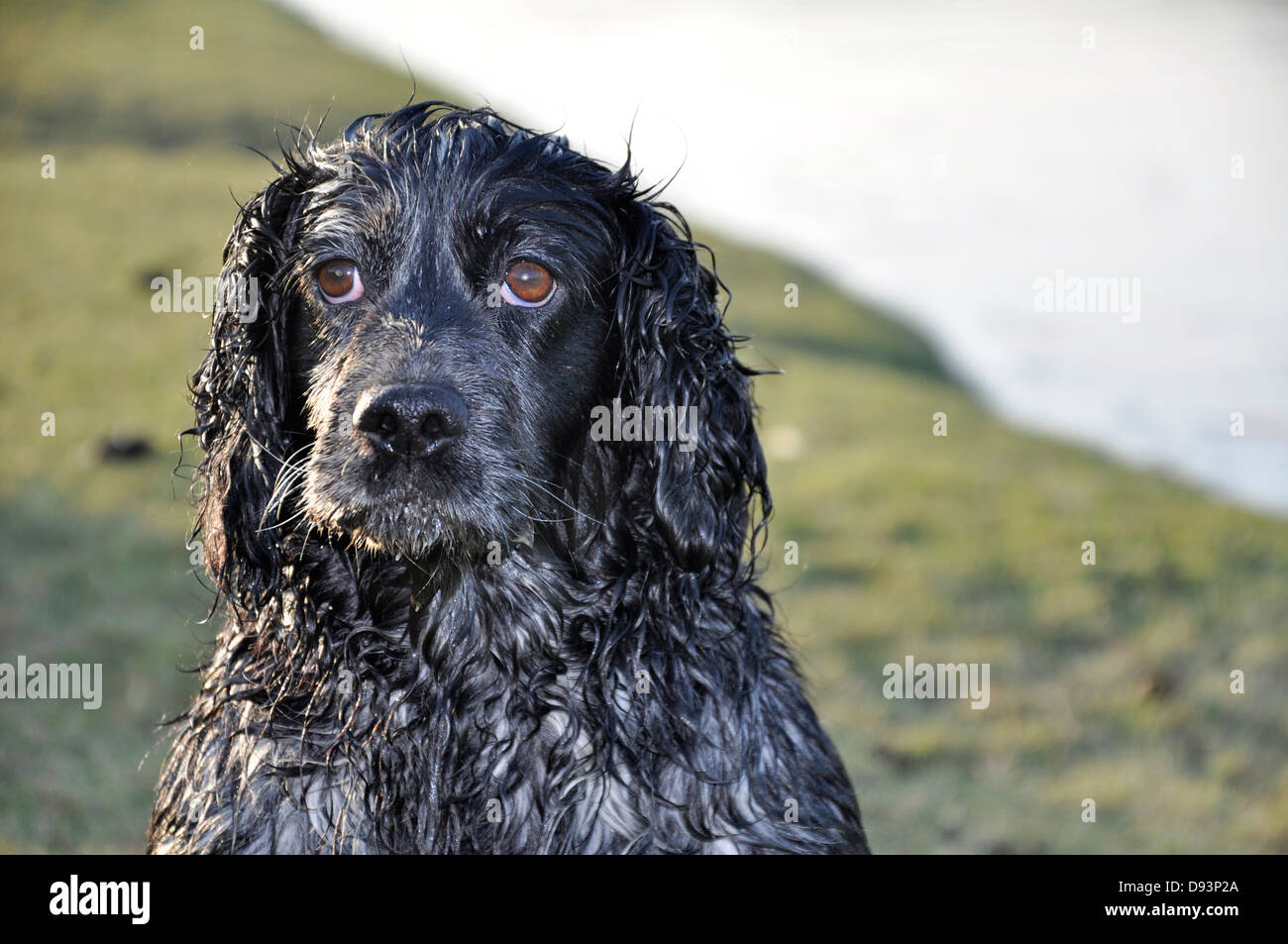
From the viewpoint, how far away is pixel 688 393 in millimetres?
4516

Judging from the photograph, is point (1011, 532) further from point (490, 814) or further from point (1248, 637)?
point (490, 814)

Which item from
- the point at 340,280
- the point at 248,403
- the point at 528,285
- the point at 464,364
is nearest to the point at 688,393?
the point at 528,285

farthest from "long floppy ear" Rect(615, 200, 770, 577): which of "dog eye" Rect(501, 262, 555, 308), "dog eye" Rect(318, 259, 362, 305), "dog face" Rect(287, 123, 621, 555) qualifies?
"dog eye" Rect(318, 259, 362, 305)

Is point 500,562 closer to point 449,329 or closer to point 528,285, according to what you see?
point 449,329

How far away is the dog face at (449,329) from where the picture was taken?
390cm

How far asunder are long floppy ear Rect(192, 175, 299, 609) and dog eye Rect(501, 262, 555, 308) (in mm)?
918

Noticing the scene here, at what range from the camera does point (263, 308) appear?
4.63 meters

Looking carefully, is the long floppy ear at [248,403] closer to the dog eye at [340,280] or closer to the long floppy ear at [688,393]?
the dog eye at [340,280]

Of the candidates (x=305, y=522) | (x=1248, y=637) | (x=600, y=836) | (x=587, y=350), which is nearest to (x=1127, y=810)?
(x=1248, y=637)

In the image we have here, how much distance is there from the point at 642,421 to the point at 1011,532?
35.2 ft

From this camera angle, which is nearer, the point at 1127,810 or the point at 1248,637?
the point at 1127,810

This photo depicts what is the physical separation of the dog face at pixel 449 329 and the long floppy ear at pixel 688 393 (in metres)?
0.12

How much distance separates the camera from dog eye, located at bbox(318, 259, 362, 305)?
4.30m

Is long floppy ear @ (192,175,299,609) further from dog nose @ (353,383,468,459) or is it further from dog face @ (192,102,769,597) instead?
dog nose @ (353,383,468,459)
